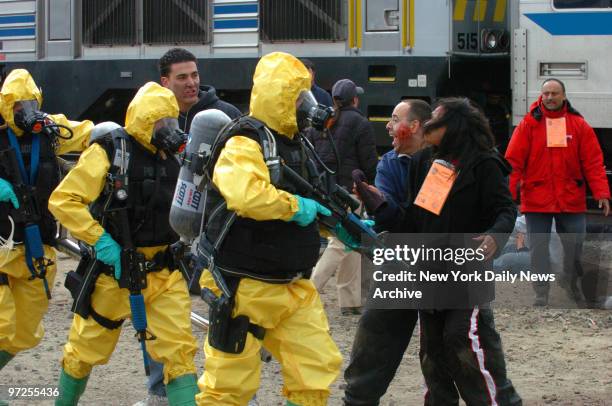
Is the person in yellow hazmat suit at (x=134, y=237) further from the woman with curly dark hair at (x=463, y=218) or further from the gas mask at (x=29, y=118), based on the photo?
the woman with curly dark hair at (x=463, y=218)

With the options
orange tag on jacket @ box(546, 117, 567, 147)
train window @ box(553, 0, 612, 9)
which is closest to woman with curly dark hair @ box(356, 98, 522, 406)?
orange tag on jacket @ box(546, 117, 567, 147)

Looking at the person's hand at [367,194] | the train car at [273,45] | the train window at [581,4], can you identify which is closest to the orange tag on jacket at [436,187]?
the person's hand at [367,194]

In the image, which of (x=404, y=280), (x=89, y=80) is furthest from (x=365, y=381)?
(x=89, y=80)

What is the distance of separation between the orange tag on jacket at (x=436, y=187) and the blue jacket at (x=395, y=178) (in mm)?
306

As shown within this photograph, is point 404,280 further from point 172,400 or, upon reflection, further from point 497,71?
point 497,71

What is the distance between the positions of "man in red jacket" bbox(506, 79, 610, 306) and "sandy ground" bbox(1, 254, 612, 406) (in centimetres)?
36

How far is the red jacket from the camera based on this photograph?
834cm

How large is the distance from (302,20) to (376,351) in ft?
24.7

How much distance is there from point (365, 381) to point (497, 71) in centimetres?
773

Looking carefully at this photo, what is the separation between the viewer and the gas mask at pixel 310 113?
483 cm

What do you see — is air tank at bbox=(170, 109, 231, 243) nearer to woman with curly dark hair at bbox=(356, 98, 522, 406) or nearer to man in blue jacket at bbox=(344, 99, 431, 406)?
woman with curly dark hair at bbox=(356, 98, 522, 406)

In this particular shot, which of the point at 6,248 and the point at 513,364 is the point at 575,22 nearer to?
the point at 513,364

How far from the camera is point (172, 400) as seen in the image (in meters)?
5.36

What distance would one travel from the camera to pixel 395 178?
211 inches
